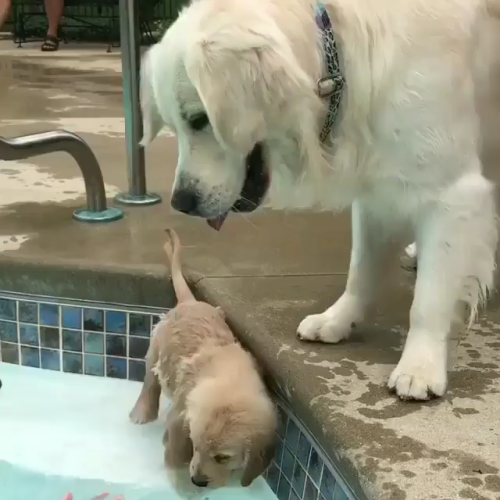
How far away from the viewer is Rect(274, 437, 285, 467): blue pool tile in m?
1.23

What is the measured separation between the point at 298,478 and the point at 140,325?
1.77ft

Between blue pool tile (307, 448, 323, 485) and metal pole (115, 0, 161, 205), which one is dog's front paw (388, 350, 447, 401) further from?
metal pole (115, 0, 161, 205)

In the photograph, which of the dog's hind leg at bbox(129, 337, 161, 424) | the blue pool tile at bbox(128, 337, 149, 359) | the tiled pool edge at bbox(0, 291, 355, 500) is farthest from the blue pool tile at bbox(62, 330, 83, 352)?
the dog's hind leg at bbox(129, 337, 161, 424)

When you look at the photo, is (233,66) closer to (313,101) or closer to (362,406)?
(313,101)

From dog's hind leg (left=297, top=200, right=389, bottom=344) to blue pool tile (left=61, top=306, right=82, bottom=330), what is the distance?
21.1 inches

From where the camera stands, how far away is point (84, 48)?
269 inches

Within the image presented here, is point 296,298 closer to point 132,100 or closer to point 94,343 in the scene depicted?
point 94,343

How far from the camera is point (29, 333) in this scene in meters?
1.62

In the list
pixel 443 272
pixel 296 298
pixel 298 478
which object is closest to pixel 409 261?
pixel 296 298

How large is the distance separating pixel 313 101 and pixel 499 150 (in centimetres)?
44

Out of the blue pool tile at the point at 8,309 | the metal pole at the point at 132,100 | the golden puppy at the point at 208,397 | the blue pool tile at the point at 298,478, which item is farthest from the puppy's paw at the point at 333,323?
the metal pole at the point at 132,100

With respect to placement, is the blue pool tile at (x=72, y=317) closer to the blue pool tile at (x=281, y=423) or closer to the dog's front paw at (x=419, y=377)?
the blue pool tile at (x=281, y=423)

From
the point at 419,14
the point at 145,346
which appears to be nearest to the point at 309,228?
the point at 145,346

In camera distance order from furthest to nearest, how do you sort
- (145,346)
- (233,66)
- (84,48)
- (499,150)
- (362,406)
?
(84,48) < (145,346) < (499,150) < (362,406) < (233,66)
